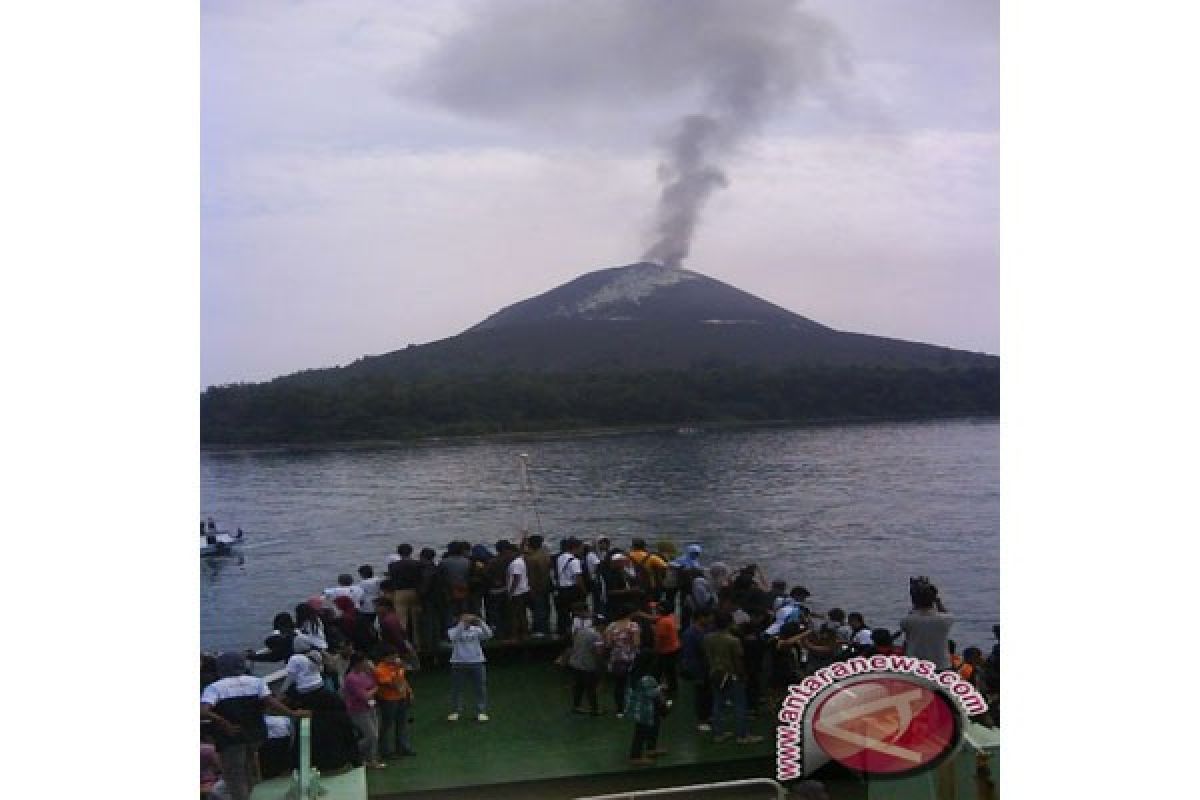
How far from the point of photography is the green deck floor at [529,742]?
7008 mm

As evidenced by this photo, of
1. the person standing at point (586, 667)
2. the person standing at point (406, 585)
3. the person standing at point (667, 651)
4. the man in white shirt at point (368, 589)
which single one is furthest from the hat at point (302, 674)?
the person standing at point (667, 651)

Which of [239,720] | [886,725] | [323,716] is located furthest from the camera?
[886,725]

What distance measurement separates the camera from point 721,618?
7.40 metres

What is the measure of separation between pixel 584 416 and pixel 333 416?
4.21 ft

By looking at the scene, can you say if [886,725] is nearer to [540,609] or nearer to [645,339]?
[540,609]

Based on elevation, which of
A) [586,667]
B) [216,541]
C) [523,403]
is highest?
[523,403]

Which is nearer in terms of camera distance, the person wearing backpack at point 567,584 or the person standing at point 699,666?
the person standing at point 699,666

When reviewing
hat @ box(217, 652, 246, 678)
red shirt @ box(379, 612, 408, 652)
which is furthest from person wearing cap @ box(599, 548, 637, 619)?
hat @ box(217, 652, 246, 678)

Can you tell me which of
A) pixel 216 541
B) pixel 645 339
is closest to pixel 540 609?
pixel 645 339

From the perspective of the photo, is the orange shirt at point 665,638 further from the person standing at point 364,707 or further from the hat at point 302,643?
the hat at point 302,643

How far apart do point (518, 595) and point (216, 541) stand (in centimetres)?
153

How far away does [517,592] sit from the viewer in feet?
24.8

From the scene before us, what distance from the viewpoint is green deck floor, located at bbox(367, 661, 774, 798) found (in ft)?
23.0

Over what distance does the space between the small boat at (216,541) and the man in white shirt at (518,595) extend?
1.36 metres
